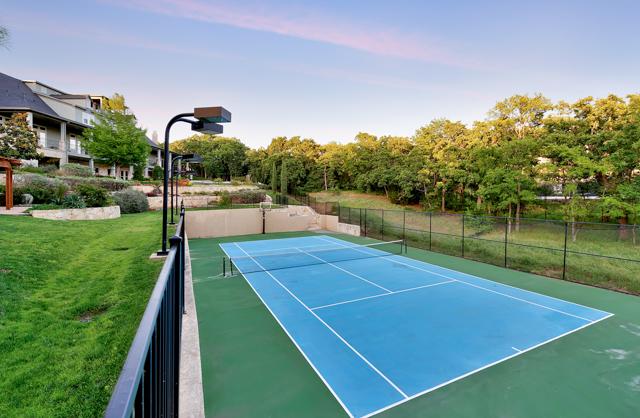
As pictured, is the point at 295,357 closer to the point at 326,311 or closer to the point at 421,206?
the point at 326,311

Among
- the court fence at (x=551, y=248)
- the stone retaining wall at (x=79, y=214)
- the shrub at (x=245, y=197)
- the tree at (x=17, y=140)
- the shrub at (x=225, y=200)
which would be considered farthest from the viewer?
the shrub at (x=245, y=197)

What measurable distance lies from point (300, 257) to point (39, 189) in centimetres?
1374

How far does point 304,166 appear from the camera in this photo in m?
47.2

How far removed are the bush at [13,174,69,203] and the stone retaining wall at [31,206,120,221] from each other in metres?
1.66

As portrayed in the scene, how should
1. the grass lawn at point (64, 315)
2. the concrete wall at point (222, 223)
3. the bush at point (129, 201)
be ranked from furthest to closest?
the concrete wall at point (222, 223)
the bush at point (129, 201)
the grass lawn at point (64, 315)

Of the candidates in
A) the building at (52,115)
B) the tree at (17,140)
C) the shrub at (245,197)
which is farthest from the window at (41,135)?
the shrub at (245,197)

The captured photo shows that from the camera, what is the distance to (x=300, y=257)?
13664mm

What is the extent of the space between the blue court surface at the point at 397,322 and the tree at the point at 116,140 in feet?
78.0

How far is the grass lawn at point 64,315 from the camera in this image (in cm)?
340

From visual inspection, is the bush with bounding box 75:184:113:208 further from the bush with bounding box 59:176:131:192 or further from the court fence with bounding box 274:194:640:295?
the court fence with bounding box 274:194:640:295

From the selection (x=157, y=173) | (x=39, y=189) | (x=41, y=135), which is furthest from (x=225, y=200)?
(x=157, y=173)

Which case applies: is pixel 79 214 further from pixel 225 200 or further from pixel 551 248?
pixel 551 248

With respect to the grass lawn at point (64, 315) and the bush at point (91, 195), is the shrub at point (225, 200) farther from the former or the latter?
the grass lawn at point (64, 315)

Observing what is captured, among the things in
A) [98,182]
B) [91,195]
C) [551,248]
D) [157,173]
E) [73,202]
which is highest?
[157,173]
